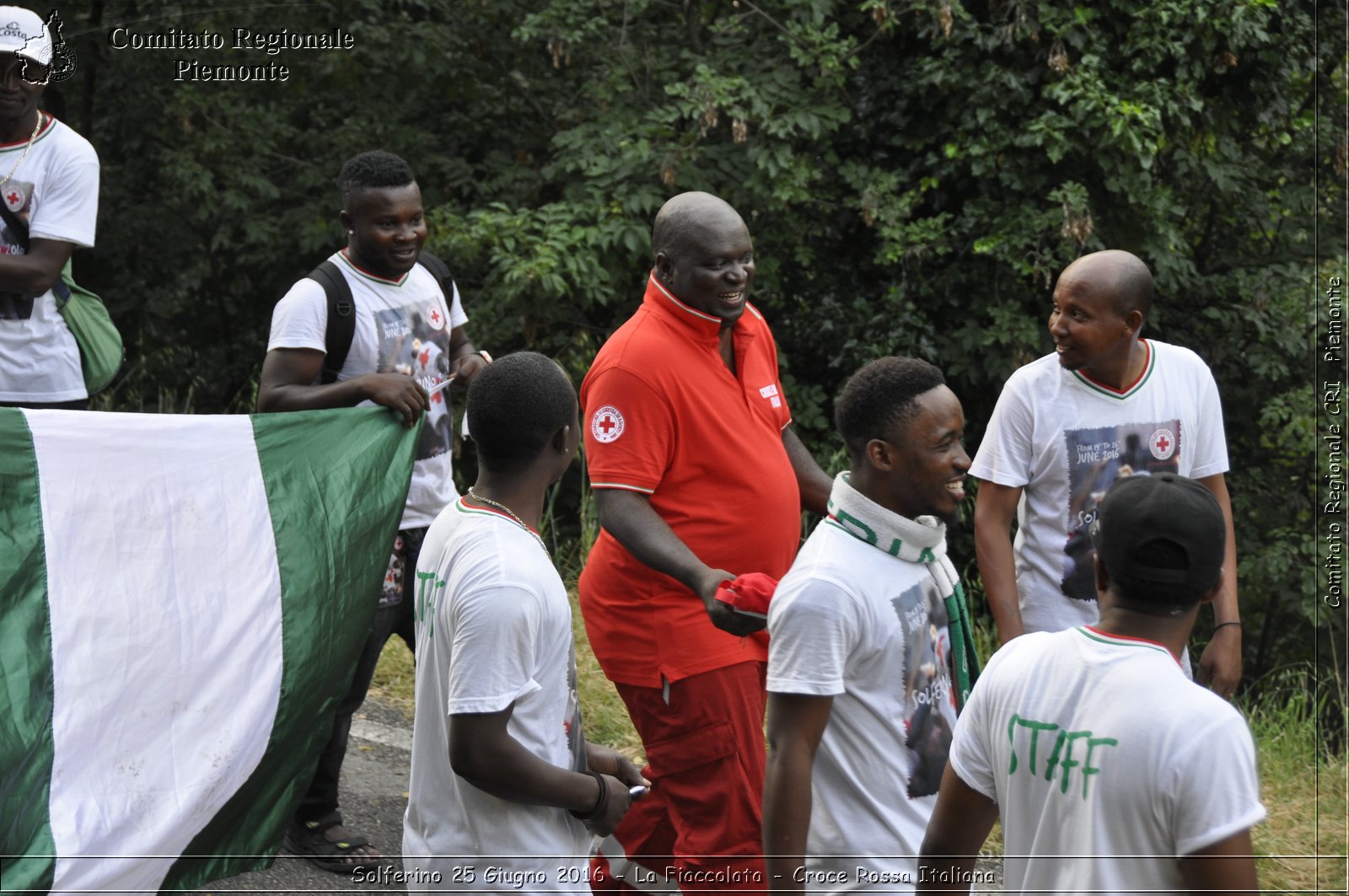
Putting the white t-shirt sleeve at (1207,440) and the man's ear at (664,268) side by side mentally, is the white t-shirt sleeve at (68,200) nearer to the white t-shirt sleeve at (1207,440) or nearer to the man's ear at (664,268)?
the man's ear at (664,268)

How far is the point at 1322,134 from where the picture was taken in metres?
10.5

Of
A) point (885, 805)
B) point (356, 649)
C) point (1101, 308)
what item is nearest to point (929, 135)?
point (1101, 308)

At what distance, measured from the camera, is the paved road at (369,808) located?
14.6 feet

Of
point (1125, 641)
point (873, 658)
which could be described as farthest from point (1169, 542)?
point (873, 658)

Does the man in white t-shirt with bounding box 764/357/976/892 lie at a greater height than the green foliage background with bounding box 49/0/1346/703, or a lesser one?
lesser

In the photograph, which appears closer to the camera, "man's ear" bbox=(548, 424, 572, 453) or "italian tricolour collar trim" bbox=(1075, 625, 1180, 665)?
"italian tricolour collar trim" bbox=(1075, 625, 1180, 665)

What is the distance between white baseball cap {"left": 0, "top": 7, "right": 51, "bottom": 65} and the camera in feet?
13.9

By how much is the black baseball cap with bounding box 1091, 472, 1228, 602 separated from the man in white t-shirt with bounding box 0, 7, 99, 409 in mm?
3299

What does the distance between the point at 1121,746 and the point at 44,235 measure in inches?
137

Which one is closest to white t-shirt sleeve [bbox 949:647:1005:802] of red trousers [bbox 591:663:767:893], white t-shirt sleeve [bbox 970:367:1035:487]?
red trousers [bbox 591:663:767:893]

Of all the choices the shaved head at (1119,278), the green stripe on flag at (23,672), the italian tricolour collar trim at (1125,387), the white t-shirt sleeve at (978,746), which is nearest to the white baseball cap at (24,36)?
the green stripe on flag at (23,672)

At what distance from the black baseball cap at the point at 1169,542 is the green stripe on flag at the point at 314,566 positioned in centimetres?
258

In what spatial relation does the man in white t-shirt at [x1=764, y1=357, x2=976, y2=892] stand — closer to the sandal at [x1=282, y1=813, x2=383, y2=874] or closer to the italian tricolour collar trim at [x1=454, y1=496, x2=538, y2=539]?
the italian tricolour collar trim at [x1=454, y1=496, x2=538, y2=539]

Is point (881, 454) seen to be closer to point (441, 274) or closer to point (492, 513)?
point (492, 513)
